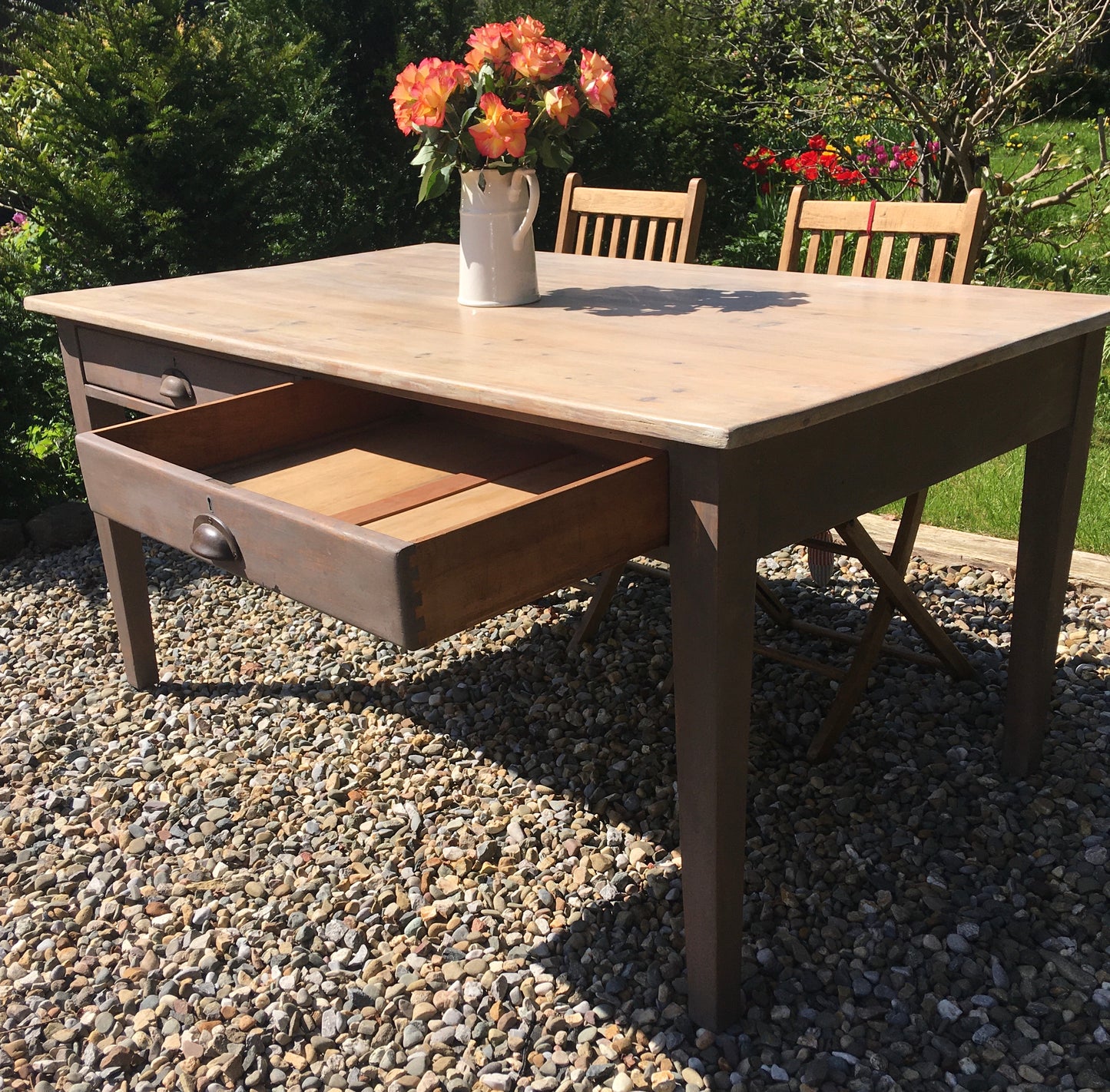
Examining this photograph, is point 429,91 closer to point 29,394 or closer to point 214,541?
point 214,541

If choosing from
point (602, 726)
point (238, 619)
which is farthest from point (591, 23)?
point (602, 726)

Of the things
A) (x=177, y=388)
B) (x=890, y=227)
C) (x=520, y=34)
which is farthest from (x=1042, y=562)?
(x=177, y=388)

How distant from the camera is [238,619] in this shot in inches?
153

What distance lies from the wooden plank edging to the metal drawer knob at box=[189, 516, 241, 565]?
8.32 ft

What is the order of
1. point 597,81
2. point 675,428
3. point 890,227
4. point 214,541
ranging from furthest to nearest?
point 890,227 < point 597,81 < point 214,541 < point 675,428

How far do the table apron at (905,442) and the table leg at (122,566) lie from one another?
212 centimetres

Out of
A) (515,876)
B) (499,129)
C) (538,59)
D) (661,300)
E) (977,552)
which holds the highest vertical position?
(538,59)

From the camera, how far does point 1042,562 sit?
258 cm

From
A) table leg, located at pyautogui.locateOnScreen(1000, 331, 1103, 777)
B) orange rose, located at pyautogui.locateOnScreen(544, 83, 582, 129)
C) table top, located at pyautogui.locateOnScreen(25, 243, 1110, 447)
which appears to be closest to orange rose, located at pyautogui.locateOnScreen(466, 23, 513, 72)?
orange rose, located at pyautogui.locateOnScreen(544, 83, 582, 129)

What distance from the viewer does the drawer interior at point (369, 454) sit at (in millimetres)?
2055

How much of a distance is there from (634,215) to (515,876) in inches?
87.7

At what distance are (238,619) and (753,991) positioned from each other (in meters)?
2.34

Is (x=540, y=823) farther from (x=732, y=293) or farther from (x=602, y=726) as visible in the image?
(x=732, y=293)

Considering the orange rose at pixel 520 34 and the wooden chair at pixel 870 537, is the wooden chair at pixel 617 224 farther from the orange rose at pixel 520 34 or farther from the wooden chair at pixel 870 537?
the orange rose at pixel 520 34
